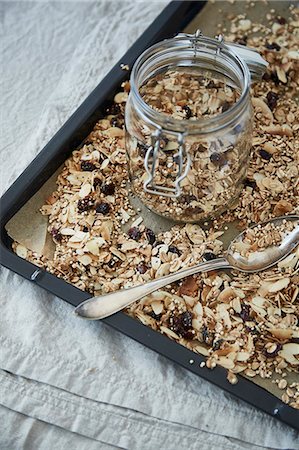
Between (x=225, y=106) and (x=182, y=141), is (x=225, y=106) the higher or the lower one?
the lower one

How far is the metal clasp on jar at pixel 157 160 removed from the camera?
0.89 metres

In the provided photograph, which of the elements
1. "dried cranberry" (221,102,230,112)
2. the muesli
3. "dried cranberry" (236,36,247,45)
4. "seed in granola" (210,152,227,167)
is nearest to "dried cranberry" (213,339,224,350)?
the muesli

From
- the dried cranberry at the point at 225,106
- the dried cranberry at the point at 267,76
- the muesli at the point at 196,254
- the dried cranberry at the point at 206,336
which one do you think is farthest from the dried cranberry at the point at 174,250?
the dried cranberry at the point at 267,76

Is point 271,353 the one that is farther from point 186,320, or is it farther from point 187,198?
point 187,198

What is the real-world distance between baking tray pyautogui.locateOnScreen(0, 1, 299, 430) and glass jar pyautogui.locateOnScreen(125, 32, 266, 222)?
0.09 metres

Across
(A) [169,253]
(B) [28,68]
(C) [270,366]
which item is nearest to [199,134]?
(A) [169,253]

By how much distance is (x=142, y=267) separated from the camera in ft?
3.20

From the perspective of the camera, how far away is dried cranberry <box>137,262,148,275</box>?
975 millimetres

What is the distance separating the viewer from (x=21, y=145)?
1117 mm

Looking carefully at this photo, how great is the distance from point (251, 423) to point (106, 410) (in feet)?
0.56

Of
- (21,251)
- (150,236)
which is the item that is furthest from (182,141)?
(21,251)

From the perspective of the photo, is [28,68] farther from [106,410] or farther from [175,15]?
[106,410]

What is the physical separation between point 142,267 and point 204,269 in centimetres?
8

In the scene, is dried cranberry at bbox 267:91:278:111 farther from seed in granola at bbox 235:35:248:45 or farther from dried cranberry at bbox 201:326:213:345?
dried cranberry at bbox 201:326:213:345
